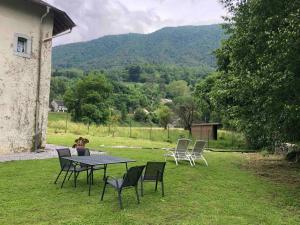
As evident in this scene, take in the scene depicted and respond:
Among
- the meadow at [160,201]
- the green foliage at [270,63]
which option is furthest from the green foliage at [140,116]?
the meadow at [160,201]

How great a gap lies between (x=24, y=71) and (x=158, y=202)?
1004cm

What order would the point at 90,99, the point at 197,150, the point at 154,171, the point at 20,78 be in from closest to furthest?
the point at 154,171 → the point at 197,150 → the point at 20,78 → the point at 90,99

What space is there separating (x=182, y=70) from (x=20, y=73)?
94.0 metres

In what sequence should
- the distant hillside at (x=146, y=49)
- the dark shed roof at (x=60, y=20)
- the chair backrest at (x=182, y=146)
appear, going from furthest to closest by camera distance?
A: the distant hillside at (x=146, y=49) → the dark shed roof at (x=60, y=20) → the chair backrest at (x=182, y=146)

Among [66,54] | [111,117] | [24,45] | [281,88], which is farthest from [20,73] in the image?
[66,54]

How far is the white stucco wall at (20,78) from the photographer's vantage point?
14.5 m

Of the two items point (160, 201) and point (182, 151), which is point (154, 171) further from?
point (182, 151)

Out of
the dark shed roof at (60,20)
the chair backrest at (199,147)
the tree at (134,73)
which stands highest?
the tree at (134,73)

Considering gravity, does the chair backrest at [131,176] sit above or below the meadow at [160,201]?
above

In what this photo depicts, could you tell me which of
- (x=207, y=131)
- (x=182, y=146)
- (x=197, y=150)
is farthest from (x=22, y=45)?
(x=207, y=131)

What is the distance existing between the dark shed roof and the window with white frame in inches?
61.1

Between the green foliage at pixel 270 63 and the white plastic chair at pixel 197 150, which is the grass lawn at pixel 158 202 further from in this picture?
the white plastic chair at pixel 197 150

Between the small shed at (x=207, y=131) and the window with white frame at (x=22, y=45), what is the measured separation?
Answer: 23349mm

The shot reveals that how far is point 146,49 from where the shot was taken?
152750mm
